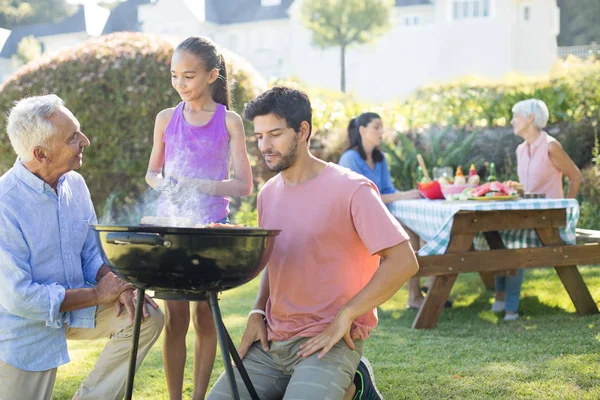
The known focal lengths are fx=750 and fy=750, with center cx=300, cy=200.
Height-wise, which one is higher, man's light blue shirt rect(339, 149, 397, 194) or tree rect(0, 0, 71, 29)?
tree rect(0, 0, 71, 29)

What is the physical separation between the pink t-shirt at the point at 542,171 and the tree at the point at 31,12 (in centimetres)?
4398

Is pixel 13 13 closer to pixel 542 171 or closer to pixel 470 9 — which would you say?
pixel 470 9

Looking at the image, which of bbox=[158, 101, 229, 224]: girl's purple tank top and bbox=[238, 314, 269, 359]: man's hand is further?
bbox=[158, 101, 229, 224]: girl's purple tank top

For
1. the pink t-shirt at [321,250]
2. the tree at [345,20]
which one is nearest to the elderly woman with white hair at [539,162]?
the pink t-shirt at [321,250]

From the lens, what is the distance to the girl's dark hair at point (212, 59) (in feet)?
10.4

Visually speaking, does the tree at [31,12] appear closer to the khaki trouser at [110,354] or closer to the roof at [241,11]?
the roof at [241,11]

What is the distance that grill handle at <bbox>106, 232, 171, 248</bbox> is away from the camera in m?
2.33

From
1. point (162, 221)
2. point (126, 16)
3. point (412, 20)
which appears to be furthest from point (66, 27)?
point (162, 221)

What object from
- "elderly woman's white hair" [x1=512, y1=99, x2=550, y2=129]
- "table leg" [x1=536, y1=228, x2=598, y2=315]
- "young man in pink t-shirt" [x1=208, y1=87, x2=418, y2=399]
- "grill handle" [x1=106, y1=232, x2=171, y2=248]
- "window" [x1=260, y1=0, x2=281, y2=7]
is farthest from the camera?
"window" [x1=260, y1=0, x2=281, y2=7]

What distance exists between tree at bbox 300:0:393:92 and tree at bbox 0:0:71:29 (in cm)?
2180

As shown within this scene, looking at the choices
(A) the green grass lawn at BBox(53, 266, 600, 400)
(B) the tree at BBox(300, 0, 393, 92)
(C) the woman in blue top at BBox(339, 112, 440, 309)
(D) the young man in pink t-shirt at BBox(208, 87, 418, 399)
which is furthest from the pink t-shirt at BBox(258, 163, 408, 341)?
(B) the tree at BBox(300, 0, 393, 92)

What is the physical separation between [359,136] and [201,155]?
9.30 feet

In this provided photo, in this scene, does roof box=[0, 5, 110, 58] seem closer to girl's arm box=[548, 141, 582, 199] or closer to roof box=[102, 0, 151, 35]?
roof box=[102, 0, 151, 35]

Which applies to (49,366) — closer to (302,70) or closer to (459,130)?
(459,130)
